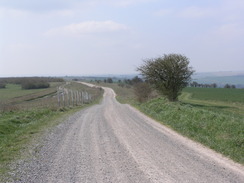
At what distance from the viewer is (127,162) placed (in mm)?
8586

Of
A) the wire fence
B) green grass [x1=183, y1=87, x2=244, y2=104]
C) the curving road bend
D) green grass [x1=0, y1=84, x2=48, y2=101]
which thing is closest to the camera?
the curving road bend

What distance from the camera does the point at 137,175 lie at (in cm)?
727

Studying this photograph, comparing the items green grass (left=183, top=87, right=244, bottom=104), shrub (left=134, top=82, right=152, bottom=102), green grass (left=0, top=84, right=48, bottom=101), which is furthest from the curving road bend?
green grass (left=0, top=84, right=48, bottom=101)

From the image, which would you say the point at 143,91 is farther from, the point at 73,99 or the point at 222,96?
the point at 222,96

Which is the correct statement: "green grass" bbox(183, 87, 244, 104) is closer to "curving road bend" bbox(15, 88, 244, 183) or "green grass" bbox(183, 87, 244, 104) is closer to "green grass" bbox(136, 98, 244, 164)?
"green grass" bbox(136, 98, 244, 164)

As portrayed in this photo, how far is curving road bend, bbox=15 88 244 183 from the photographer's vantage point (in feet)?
23.5

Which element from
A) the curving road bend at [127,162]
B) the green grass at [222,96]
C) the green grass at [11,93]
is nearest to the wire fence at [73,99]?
the green grass at [11,93]

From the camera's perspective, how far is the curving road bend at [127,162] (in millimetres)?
7152

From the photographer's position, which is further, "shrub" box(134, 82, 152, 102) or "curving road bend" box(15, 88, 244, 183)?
"shrub" box(134, 82, 152, 102)

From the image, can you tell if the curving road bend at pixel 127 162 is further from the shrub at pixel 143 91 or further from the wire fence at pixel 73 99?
the shrub at pixel 143 91

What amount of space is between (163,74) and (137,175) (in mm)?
32123

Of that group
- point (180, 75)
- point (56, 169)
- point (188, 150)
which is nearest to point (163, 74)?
point (180, 75)

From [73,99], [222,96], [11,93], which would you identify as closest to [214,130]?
[73,99]

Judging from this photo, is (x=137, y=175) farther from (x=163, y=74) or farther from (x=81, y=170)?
(x=163, y=74)
